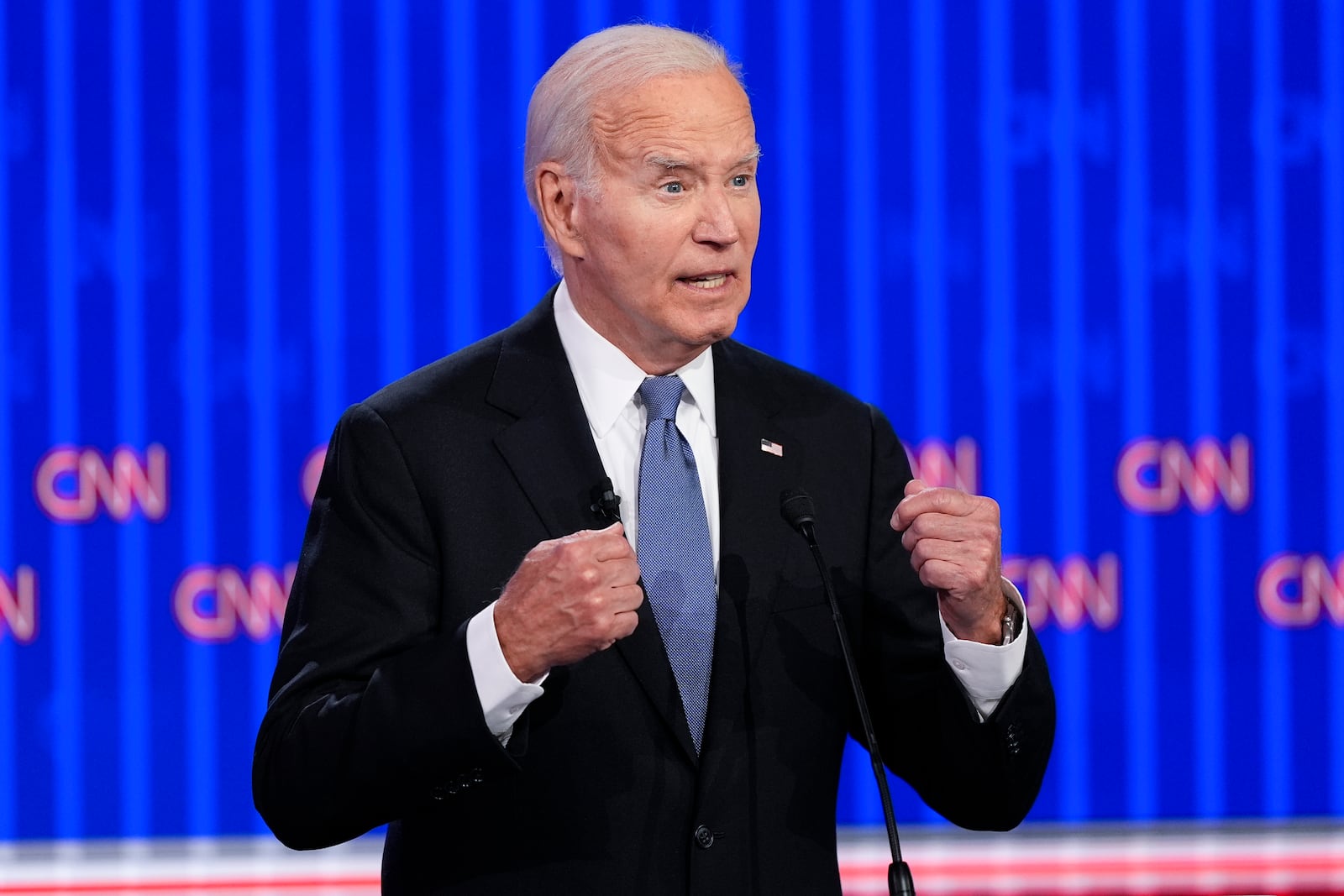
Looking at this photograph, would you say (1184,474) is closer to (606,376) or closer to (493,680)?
(606,376)

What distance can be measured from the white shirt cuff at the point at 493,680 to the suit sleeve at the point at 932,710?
451mm

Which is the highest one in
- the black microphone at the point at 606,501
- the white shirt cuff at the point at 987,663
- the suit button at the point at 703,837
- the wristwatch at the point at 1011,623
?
the black microphone at the point at 606,501

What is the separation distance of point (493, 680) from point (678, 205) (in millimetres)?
556

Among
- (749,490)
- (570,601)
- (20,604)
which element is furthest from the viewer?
(20,604)

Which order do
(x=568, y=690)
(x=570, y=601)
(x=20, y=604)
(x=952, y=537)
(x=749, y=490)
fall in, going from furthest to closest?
1. (x=20, y=604)
2. (x=749, y=490)
3. (x=568, y=690)
4. (x=952, y=537)
5. (x=570, y=601)

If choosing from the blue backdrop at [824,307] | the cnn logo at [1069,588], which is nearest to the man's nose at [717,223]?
the blue backdrop at [824,307]

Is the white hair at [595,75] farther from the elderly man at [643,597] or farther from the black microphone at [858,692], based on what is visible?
the black microphone at [858,692]

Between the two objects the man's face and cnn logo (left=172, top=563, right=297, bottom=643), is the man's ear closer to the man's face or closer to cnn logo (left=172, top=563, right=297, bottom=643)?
the man's face

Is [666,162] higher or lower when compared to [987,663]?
higher

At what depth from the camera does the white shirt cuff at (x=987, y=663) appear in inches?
61.7

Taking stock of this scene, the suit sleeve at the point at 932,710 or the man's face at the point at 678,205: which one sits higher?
the man's face at the point at 678,205

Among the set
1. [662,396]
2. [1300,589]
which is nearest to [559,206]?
[662,396]

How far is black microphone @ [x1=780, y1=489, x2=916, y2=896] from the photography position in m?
1.33

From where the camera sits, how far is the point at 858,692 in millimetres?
Answer: 1448
